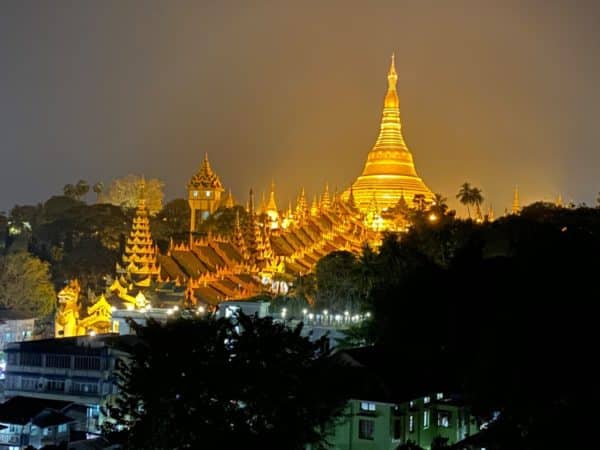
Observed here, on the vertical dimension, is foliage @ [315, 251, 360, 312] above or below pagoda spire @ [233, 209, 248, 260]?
below

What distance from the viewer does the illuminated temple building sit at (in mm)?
33719

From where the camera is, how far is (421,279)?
2059 centimetres

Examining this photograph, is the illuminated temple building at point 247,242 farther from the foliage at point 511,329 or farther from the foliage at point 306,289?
the foliage at point 511,329

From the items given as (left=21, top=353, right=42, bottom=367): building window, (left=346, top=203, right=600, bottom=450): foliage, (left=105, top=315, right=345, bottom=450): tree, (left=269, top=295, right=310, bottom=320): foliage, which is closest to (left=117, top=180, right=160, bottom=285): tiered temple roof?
(left=269, top=295, right=310, bottom=320): foliage

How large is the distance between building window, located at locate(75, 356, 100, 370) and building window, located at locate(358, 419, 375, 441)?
9774mm

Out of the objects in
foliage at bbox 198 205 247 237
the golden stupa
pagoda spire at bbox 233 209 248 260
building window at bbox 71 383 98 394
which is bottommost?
building window at bbox 71 383 98 394

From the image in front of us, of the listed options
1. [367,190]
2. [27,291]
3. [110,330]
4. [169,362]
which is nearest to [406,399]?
[169,362]

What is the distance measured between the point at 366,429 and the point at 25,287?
23052 millimetres

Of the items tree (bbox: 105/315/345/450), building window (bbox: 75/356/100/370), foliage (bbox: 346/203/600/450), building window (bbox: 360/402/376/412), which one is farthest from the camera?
building window (bbox: 75/356/100/370)

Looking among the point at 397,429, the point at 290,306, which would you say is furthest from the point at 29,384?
the point at 397,429

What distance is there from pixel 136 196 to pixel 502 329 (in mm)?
54064

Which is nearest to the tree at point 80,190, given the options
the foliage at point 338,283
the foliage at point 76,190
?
the foliage at point 76,190

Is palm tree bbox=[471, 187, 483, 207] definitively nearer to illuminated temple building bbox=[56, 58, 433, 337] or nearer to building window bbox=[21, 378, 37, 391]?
illuminated temple building bbox=[56, 58, 433, 337]

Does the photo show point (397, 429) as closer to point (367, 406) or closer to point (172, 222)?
point (367, 406)
